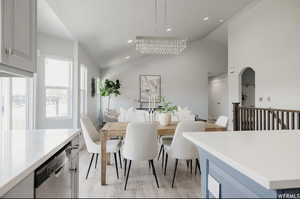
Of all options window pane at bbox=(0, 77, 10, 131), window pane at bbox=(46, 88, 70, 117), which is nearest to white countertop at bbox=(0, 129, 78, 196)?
window pane at bbox=(0, 77, 10, 131)

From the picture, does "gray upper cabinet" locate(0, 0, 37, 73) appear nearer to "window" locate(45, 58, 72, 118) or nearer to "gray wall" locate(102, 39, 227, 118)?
"window" locate(45, 58, 72, 118)

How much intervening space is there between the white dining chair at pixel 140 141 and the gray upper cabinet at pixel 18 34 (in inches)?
59.9

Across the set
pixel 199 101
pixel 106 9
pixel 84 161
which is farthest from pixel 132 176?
pixel 199 101

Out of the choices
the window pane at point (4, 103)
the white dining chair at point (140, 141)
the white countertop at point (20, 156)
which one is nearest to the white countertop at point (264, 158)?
the white countertop at point (20, 156)

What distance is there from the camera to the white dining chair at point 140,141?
2754mm

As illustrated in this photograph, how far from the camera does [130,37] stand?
5777mm

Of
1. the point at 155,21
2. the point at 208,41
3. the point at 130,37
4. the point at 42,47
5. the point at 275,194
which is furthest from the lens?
the point at 208,41

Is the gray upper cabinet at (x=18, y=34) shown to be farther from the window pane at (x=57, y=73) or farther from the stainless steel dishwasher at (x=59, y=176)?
the window pane at (x=57, y=73)

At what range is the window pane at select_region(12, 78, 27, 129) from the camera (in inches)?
A: 123

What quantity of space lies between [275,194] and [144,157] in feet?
7.35

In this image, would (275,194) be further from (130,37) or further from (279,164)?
(130,37)

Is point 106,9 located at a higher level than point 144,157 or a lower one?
higher

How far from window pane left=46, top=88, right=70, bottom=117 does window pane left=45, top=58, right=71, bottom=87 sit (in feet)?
0.50

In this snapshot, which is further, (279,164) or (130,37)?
(130,37)
